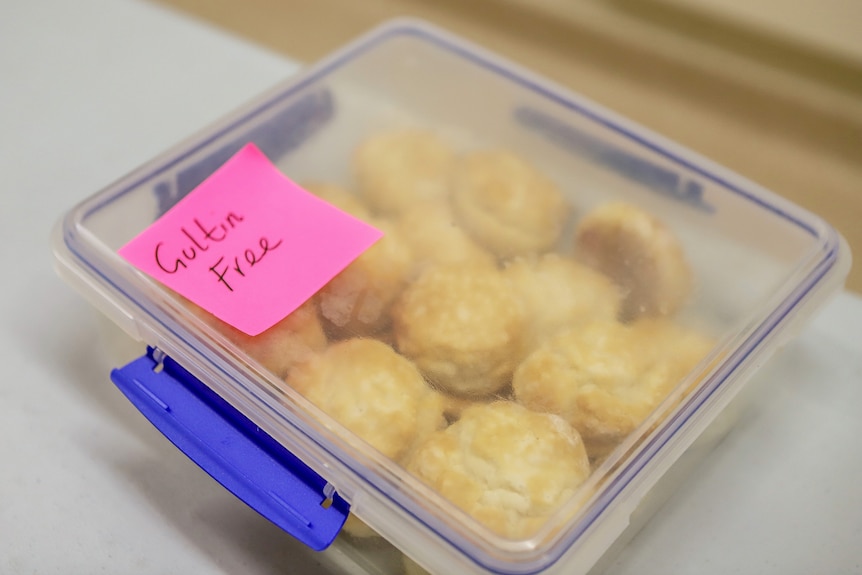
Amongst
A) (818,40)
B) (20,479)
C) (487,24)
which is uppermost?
(818,40)

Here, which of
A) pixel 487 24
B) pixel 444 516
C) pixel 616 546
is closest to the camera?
pixel 444 516

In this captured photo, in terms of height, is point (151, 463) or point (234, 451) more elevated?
point (234, 451)

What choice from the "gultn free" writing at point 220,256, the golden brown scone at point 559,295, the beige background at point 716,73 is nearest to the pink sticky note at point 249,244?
the "gultn free" writing at point 220,256

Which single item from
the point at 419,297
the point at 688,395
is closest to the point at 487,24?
the point at 419,297

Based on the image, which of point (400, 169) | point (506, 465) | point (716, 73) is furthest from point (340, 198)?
point (716, 73)

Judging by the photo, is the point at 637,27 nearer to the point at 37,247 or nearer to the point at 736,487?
the point at 736,487

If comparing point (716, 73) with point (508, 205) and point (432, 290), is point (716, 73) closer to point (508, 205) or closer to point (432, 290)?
point (508, 205)

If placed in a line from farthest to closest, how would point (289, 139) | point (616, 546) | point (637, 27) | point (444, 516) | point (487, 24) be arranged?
point (487, 24) < point (637, 27) < point (289, 139) < point (616, 546) < point (444, 516)

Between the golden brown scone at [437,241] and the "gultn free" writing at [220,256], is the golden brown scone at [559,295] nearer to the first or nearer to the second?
the golden brown scone at [437,241]
